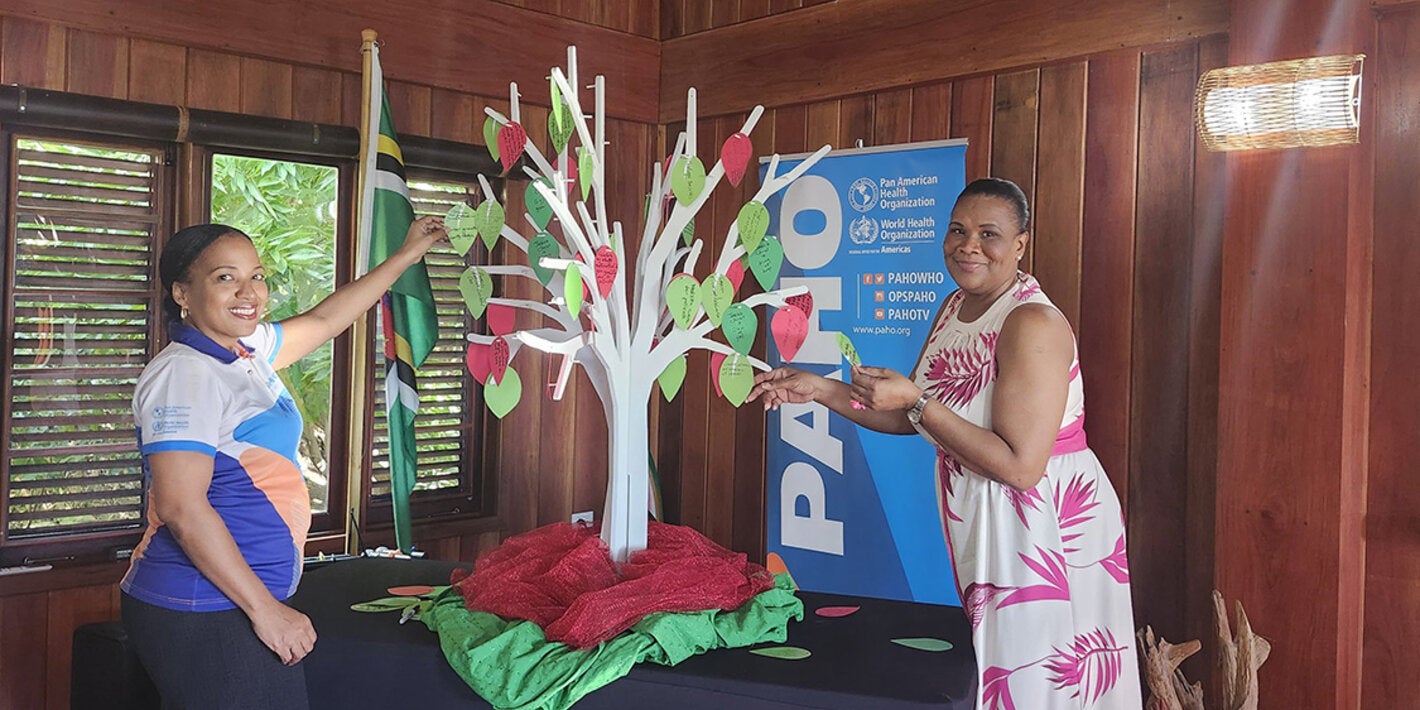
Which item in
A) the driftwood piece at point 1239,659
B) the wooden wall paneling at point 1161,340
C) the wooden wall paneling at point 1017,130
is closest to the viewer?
the driftwood piece at point 1239,659

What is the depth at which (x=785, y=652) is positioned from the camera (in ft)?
5.74

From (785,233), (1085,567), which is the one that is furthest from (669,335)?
(785,233)

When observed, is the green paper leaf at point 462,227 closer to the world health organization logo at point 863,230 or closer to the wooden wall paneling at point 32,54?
the wooden wall paneling at point 32,54

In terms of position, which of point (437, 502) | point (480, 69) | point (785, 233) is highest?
point (480, 69)

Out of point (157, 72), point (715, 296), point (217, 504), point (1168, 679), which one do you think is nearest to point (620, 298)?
point (715, 296)

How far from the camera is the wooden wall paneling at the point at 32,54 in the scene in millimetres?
2607

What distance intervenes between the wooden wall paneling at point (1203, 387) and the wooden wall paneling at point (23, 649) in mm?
2715

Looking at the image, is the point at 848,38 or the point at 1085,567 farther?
the point at 848,38

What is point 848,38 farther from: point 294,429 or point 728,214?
point 294,429

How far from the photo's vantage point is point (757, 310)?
3773mm

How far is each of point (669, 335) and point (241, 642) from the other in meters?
0.84

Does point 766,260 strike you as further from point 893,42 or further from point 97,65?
point 97,65

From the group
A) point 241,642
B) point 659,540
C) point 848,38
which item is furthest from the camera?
point 848,38

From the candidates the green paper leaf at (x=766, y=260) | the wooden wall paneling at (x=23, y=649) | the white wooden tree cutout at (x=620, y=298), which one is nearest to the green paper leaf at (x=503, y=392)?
the white wooden tree cutout at (x=620, y=298)
